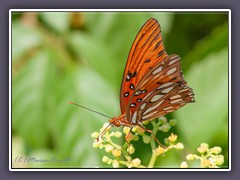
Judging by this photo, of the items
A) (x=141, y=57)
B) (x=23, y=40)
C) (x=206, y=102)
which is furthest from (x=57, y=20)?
(x=206, y=102)

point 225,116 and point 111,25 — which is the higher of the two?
point 111,25

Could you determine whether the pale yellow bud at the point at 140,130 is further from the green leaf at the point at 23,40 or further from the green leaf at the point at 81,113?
the green leaf at the point at 23,40

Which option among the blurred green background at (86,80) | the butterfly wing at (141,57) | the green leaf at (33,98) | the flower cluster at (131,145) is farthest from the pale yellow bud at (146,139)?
the green leaf at (33,98)

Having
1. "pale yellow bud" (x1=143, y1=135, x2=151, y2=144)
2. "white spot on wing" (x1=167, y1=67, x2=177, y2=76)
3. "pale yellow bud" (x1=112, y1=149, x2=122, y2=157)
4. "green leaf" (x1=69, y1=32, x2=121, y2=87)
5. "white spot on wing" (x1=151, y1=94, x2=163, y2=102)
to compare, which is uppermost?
"green leaf" (x1=69, y1=32, x2=121, y2=87)

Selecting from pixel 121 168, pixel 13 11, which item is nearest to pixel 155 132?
pixel 121 168

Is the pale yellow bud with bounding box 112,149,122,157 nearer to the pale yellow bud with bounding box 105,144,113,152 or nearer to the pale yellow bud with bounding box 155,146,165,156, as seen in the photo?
the pale yellow bud with bounding box 105,144,113,152

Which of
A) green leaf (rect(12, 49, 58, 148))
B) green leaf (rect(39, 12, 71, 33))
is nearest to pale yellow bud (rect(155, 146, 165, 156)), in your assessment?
green leaf (rect(12, 49, 58, 148))
